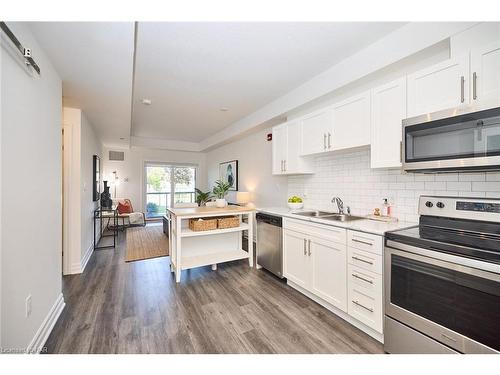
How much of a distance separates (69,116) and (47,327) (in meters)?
2.65

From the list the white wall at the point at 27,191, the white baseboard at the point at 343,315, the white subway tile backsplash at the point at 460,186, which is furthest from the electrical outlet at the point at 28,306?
the white subway tile backsplash at the point at 460,186

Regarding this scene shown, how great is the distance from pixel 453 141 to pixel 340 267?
1.30 m

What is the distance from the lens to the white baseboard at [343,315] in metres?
1.77

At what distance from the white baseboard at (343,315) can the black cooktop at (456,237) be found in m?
0.83

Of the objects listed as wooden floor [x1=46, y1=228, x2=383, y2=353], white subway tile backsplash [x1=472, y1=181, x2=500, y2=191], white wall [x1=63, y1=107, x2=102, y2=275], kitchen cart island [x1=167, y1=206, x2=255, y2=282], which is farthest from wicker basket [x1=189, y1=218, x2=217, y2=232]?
white subway tile backsplash [x1=472, y1=181, x2=500, y2=191]

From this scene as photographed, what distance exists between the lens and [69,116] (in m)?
3.08

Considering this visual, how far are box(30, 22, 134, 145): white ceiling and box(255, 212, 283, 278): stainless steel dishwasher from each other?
92.2 inches

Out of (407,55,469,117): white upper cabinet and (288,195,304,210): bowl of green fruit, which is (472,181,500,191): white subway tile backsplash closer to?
(407,55,469,117): white upper cabinet

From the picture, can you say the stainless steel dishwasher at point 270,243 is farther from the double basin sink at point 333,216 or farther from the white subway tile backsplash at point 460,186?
the white subway tile backsplash at point 460,186

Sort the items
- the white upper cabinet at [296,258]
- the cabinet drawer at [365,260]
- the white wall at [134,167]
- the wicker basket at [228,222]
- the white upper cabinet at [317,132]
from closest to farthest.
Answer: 1. the cabinet drawer at [365,260]
2. the white upper cabinet at [296,258]
3. the white upper cabinet at [317,132]
4. the wicker basket at [228,222]
5. the white wall at [134,167]

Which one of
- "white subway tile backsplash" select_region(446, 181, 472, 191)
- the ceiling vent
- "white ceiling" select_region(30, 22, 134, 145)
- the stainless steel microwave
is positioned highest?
"white ceiling" select_region(30, 22, 134, 145)

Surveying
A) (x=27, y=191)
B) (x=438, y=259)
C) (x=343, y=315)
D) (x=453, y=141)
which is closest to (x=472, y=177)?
(x=453, y=141)

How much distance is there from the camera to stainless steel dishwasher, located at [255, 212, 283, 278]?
2.84 meters

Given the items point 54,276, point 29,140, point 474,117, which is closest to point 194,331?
point 54,276
